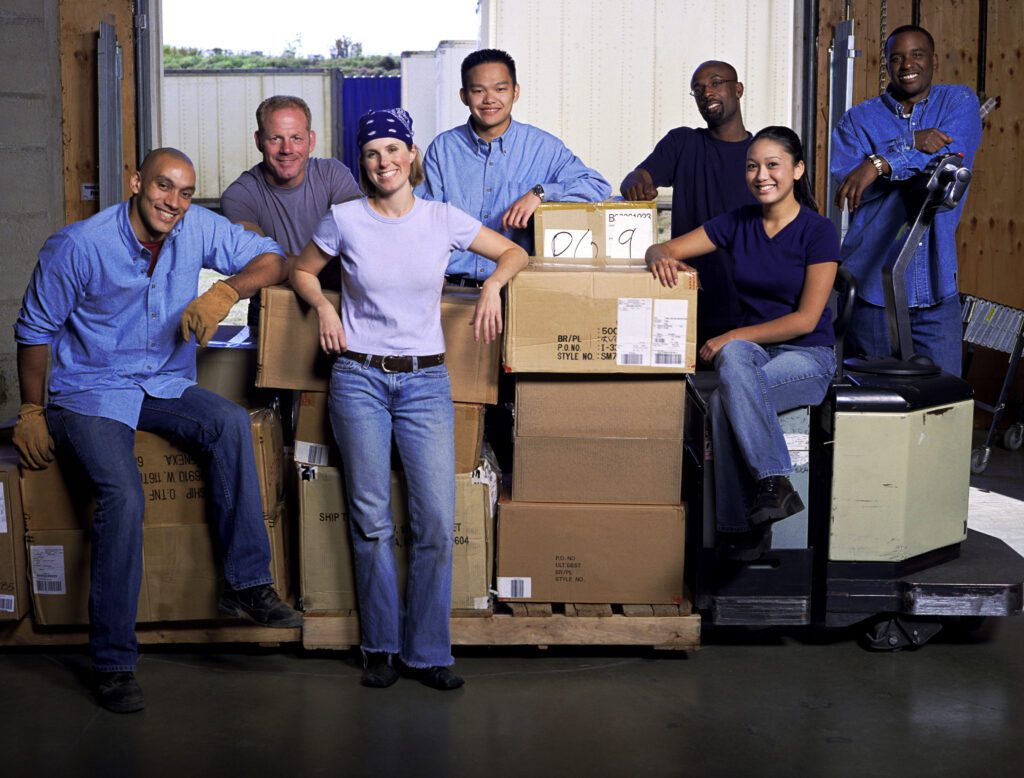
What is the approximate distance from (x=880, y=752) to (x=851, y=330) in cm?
224

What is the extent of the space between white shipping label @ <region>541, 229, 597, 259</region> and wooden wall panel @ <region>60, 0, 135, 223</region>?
3.38m

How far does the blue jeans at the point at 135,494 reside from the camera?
3416 mm

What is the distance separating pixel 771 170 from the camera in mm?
3746

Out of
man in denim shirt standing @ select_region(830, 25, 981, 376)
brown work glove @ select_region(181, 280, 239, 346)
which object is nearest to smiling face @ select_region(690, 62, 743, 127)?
man in denim shirt standing @ select_region(830, 25, 981, 376)

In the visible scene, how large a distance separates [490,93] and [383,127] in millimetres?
892

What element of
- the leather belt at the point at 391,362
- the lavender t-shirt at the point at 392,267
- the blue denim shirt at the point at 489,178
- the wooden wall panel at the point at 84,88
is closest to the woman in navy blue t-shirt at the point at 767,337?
the blue denim shirt at the point at 489,178

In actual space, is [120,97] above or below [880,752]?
above

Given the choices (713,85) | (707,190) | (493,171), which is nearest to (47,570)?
(493,171)

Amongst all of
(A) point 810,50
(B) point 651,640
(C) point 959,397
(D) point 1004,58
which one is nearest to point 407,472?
(B) point 651,640

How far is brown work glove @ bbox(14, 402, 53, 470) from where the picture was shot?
3.56 metres

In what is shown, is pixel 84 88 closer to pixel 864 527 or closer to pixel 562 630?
pixel 562 630

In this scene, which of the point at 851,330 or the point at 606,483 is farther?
the point at 851,330

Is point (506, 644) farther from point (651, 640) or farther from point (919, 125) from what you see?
point (919, 125)

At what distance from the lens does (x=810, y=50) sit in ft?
23.1
